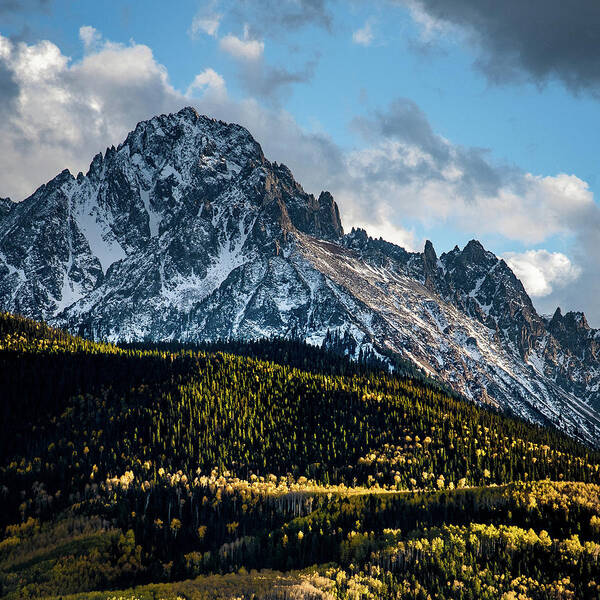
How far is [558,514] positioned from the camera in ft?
413

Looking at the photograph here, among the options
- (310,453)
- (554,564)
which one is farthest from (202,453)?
(554,564)

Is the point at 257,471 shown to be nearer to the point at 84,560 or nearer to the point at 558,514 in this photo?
the point at 84,560

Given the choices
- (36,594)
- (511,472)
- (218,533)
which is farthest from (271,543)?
(511,472)

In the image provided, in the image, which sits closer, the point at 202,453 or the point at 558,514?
the point at 558,514

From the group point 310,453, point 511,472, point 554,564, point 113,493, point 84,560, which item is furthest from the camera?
point 310,453

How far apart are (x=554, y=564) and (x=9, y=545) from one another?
11444cm

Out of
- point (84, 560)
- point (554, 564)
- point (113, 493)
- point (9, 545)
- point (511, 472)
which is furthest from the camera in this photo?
point (511, 472)

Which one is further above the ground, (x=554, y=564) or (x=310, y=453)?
(x=310, y=453)

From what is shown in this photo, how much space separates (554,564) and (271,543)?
178ft

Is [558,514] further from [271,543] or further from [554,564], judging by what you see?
[271,543]

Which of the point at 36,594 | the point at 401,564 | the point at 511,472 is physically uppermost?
the point at 511,472

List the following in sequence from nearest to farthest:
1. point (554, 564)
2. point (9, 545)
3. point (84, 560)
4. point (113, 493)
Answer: point (554, 564), point (84, 560), point (9, 545), point (113, 493)

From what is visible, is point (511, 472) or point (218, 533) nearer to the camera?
point (218, 533)

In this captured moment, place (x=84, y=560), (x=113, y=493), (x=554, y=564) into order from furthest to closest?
1. (x=113, y=493)
2. (x=84, y=560)
3. (x=554, y=564)
